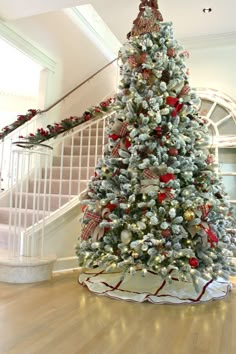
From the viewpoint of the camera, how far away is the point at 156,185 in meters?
2.46

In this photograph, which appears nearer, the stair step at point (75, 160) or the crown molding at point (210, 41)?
the crown molding at point (210, 41)

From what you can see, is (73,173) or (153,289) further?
(73,173)

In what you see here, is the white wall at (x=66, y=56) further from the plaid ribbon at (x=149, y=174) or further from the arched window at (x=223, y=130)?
the plaid ribbon at (x=149, y=174)

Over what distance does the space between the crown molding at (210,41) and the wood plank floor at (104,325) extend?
356cm

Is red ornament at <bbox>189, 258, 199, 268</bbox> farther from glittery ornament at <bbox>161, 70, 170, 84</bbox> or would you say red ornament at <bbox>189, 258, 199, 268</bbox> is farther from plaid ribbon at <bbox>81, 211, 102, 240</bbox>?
glittery ornament at <bbox>161, 70, 170, 84</bbox>

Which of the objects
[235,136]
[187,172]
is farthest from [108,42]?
[187,172]

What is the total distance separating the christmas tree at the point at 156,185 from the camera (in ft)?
7.84

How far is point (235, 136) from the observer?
420cm

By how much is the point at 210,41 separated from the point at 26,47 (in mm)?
2672

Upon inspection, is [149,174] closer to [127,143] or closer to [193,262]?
[127,143]

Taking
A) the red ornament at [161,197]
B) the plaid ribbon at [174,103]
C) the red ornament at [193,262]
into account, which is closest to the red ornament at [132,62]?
the plaid ribbon at [174,103]

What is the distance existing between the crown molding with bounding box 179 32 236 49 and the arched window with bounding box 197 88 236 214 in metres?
0.70

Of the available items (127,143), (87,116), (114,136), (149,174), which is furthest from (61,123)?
(149,174)

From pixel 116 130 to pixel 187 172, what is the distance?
0.76 m
